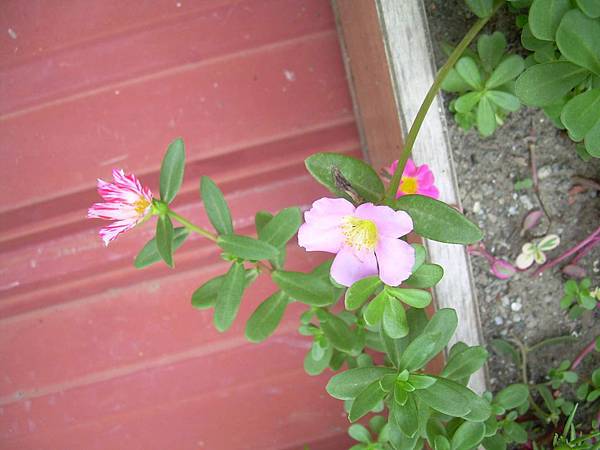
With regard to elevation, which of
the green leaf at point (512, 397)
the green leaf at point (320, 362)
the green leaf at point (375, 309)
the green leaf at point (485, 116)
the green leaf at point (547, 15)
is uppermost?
the green leaf at point (547, 15)

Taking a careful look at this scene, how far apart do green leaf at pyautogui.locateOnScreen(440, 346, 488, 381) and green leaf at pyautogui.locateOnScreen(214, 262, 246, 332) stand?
1.18 ft

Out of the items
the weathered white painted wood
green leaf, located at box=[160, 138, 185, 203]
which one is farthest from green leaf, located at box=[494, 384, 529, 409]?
green leaf, located at box=[160, 138, 185, 203]

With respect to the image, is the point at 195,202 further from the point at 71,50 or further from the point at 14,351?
the point at 14,351

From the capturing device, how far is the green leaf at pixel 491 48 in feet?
3.01

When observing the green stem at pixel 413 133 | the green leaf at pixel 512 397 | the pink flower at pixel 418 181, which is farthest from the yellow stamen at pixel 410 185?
the green leaf at pixel 512 397

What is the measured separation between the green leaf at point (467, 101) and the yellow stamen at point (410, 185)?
155 millimetres

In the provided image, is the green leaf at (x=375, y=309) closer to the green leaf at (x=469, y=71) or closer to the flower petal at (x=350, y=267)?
the flower petal at (x=350, y=267)

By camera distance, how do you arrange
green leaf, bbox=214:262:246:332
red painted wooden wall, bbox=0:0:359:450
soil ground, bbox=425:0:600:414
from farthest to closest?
red painted wooden wall, bbox=0:0:359:450
soil ground, bbox=425:0:600:414
green leaf, bbox=214:262:246:332

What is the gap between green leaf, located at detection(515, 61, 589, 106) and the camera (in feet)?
2.63

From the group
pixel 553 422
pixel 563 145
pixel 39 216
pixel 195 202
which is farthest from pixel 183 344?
pixel 563 145

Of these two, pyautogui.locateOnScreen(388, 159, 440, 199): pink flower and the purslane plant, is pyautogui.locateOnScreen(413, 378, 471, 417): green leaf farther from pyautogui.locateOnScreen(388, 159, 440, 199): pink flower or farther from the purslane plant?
pyautogui.locateOnScreen(388, 159, 440, 199): pink flower

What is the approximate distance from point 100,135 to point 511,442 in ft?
3.57

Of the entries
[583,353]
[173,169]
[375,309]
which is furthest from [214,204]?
[583,353]

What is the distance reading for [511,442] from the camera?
1.09m
